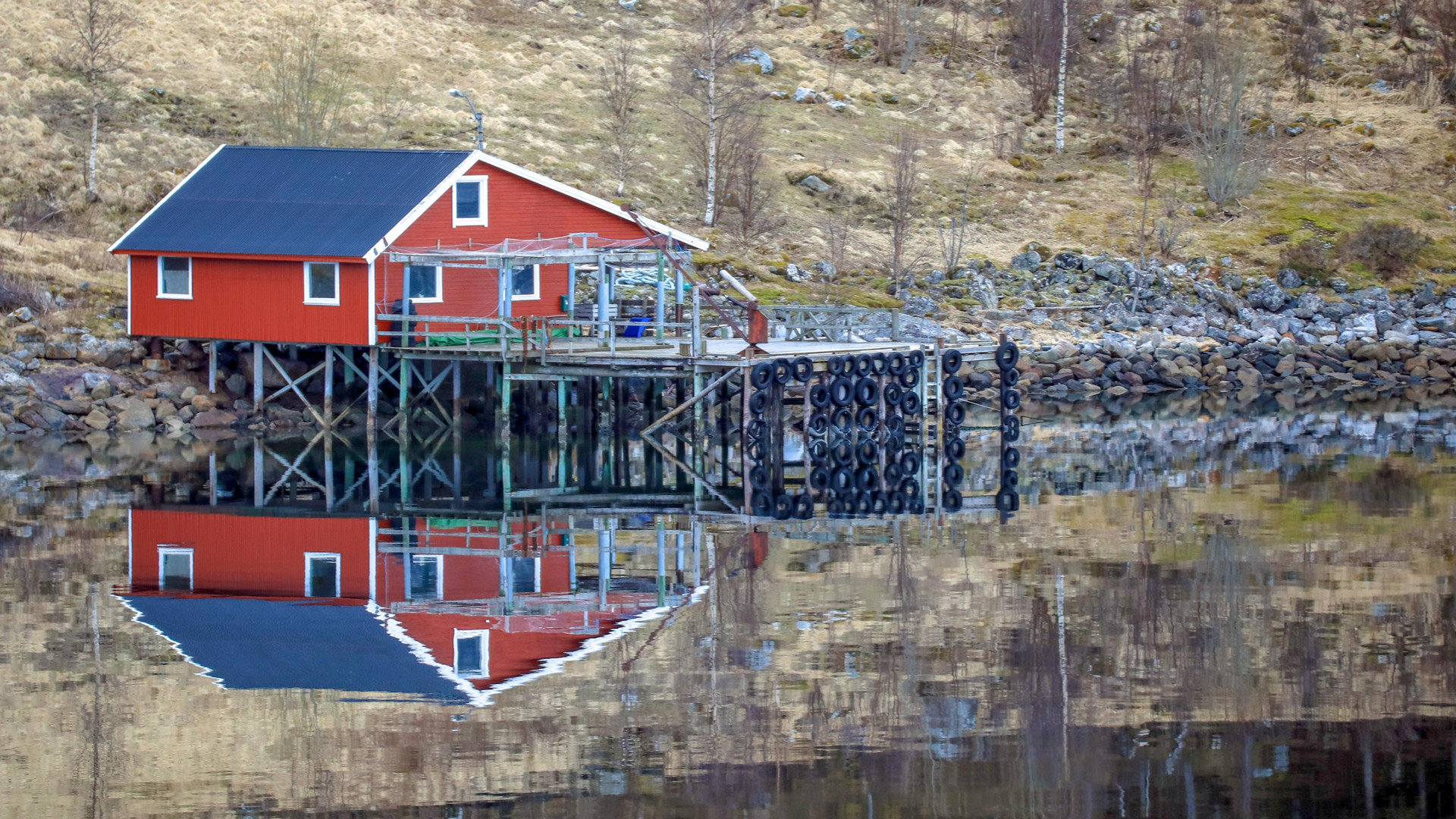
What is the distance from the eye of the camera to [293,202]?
36.8 m

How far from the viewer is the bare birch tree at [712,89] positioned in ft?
182

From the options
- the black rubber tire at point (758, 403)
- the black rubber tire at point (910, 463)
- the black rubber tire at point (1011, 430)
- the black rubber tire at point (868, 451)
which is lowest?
the black rubber tire at point (910, 463)


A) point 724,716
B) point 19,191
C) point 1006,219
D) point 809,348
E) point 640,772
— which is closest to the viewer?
point 640,772

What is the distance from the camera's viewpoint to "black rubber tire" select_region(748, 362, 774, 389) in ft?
105

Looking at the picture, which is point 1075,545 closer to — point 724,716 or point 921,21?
point 724,716

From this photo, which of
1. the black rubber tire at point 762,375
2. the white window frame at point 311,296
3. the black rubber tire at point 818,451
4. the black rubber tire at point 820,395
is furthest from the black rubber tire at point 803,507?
the white window frame at point 311,296

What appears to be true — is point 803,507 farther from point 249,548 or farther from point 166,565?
point 166,565

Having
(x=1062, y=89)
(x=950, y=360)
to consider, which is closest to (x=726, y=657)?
(x=950, y=360)

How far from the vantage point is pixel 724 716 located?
1514 centimetres

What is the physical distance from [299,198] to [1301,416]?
21.5 m

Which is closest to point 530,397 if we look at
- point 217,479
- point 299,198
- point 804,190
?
point 299,198

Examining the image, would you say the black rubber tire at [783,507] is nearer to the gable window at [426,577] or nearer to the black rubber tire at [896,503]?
the black rubber tire at [896,503]

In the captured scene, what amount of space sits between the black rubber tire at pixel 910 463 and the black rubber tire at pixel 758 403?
263cm

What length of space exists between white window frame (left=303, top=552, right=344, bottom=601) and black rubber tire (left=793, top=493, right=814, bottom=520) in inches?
256
